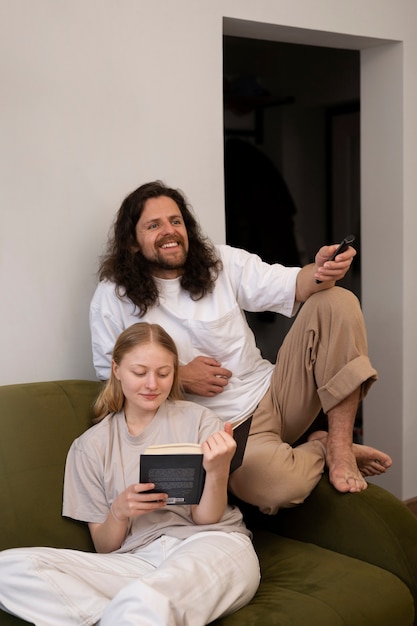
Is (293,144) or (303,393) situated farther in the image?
(293,144)

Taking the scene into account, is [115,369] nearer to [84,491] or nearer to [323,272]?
[84,491]

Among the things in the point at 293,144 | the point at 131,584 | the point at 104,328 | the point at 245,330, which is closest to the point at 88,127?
the point at 104,328

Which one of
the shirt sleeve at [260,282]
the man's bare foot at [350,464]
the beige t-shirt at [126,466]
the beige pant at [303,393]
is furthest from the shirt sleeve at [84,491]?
the shirt sleeve at [260,282]

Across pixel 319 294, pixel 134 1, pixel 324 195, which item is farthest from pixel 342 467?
pixel 324 195

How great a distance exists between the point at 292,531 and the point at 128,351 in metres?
0.72

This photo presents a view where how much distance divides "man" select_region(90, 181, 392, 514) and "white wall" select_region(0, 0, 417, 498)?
15 centimetres

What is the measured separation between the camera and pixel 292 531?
2.65 meters

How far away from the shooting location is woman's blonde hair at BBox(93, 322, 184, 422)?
2482mm

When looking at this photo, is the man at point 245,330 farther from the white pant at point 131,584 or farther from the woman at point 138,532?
the white pant at point 131,584

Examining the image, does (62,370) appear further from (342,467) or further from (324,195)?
(324,195)

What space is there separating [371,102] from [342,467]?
6.06ft

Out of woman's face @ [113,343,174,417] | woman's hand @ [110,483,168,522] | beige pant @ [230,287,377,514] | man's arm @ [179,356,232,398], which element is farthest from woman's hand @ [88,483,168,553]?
man's arm @ [179,356,232,398]

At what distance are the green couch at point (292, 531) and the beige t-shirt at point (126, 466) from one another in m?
0.05

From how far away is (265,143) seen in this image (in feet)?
17.3
